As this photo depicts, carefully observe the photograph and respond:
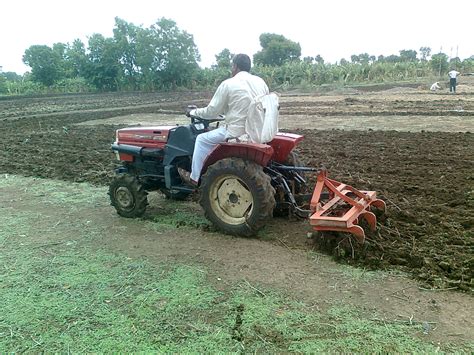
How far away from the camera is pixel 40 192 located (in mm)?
6820

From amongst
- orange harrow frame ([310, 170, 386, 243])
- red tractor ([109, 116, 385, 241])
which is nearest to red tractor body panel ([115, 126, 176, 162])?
red tractor ([109, 116, 385, 241])

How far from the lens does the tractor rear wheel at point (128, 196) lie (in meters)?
5.24

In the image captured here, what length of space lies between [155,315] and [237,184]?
5.54 feet

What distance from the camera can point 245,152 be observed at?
4410 mm

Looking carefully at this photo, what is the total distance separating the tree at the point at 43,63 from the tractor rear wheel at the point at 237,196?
47.9 meters

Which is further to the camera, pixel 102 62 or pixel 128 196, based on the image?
pixel 102 62

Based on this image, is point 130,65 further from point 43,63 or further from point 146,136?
point 146,136

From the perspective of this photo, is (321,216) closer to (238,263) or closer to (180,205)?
(238,263)

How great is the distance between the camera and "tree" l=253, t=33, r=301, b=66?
186 feet

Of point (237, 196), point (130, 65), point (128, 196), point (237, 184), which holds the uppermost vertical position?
point (130, 65)

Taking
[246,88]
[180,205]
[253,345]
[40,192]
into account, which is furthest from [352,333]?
[40,192]

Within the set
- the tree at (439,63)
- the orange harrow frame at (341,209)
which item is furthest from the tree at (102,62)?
the orange harrow frame at (341,209)

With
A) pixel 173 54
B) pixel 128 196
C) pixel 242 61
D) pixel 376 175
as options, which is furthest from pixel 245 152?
pixel 173 54

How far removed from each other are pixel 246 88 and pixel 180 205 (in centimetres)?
223
